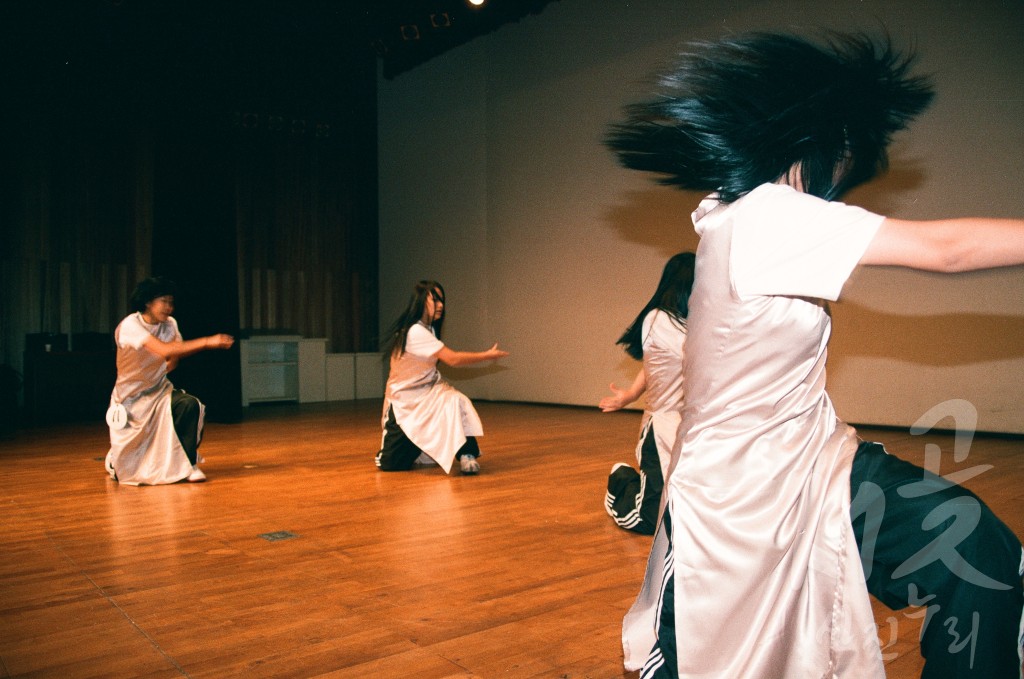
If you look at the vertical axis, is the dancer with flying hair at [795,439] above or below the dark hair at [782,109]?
below

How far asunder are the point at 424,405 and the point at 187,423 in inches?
56.4

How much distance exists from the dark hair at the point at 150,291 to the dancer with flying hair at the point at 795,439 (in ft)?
13.3

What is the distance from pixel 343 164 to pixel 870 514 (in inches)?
429

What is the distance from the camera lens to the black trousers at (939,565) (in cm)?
114

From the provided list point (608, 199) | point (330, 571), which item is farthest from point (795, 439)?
point (608, 199)

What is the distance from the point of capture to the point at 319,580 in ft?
8.71

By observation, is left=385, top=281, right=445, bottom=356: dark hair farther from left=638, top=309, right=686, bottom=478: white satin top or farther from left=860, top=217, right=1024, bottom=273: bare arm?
left=860, top=217, right=1024, bottom=273: bare arm

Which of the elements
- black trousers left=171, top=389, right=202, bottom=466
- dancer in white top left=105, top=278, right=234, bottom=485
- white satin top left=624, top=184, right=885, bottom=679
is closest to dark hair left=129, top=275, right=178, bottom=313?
dancer in white top left=105, top=278, right=234, bottom=485

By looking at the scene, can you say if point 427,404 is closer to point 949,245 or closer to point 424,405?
point 424,405

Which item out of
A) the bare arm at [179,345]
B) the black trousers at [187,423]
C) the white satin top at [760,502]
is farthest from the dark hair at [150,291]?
the white satin top at [760,502]

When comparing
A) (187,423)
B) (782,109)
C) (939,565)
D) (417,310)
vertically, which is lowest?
(187,423)

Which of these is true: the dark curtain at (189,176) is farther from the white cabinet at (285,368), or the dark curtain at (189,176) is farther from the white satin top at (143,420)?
the white satin top at (143,420)

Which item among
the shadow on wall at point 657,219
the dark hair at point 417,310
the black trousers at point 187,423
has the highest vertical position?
the shadow on wall at point 657,219

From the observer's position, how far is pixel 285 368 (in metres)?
10.4
